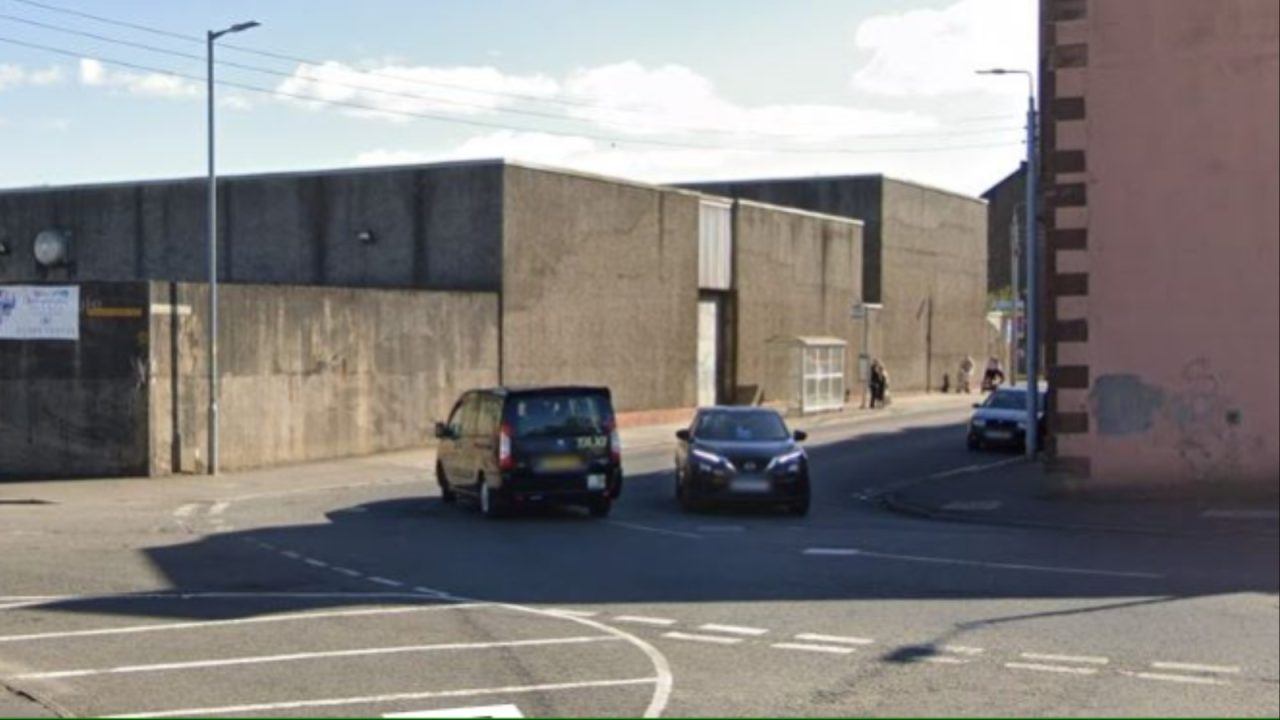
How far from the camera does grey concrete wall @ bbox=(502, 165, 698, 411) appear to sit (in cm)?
3725

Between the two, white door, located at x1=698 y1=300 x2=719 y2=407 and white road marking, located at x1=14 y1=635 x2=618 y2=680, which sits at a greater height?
white door, located at x1=698 y1=300 x2=719 y2=407

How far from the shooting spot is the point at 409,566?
15828 mm

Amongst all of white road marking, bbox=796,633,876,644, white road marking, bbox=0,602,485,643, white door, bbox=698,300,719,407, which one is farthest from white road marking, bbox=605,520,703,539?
white door, bbox=698,300,719,407

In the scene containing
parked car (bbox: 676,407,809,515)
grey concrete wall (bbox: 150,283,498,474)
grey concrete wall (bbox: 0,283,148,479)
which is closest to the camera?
parked car (bbox: 676,407,809,515)

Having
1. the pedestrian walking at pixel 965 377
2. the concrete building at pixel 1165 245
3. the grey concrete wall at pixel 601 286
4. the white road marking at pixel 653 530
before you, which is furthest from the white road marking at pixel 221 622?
the pedestrian walking at pixel 965 377

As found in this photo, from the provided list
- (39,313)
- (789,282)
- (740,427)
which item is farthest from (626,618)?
(789,282)

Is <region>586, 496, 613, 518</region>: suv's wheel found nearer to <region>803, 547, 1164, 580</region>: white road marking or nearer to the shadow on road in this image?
the shadow on road

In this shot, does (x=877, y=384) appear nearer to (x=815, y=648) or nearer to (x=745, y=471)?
(x=745, y=471)

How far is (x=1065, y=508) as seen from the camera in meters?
21.6

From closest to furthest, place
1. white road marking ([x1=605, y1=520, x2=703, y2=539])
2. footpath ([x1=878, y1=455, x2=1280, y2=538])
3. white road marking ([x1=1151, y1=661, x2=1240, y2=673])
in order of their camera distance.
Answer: white road marking ([x1=1151, y1=661, x2=1240, y2=673]), white road marking ([x1=605, y1=520, x2=703, y2=539]), footpath ([x1=878, y1=455, x2=1280, y2=538])

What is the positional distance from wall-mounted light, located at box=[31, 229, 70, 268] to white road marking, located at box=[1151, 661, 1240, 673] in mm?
39326

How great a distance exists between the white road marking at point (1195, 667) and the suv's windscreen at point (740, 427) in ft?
41.5

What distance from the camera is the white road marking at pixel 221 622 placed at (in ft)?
38.1

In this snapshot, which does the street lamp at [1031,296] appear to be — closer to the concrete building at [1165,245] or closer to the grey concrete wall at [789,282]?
the concrete building at [1165,245]
